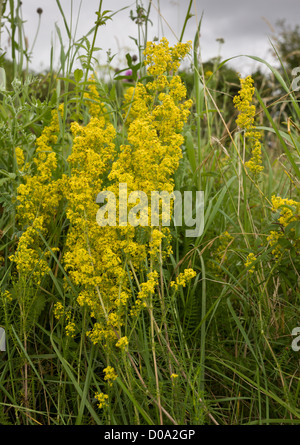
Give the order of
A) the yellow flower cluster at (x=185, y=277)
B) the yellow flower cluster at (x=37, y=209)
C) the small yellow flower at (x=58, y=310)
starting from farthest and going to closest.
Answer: the yellow flower cluster at (x=37, y=209)
the small yellow flower at (x=58, y=310)
the yellow flower cluster at (x=185, y=277)

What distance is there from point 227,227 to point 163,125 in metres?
1.01

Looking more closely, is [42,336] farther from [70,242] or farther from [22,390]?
[70,242]

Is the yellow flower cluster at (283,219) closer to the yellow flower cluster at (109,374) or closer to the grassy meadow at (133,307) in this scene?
the grassy meadow at (133,307)

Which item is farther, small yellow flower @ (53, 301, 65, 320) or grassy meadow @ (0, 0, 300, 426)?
small yellow flower @ (53, 301, 65, 320)

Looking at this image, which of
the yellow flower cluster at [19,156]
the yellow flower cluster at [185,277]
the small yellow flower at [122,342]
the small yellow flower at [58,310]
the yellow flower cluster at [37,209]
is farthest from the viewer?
the yellow flower cluster at [19,156]

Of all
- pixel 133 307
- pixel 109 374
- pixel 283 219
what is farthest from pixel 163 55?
pixel 109 374

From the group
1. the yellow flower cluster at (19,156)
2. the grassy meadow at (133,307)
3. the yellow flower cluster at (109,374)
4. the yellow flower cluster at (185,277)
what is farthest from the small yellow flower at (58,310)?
the yellow flower cluster at (19,156)

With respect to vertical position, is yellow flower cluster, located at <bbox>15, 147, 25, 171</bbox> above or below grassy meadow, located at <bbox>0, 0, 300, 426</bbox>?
above

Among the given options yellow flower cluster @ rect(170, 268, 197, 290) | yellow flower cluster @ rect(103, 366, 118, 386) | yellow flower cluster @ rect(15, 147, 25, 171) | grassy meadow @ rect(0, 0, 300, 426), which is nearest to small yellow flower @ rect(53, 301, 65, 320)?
grassy meadow @ rect(0, 0, 300, 426)

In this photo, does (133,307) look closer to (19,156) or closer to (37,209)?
(37,209)

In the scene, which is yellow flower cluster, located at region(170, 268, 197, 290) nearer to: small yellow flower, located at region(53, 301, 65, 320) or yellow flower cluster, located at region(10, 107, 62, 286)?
small yellow flower, located at region(53, 301, 65, 320)
